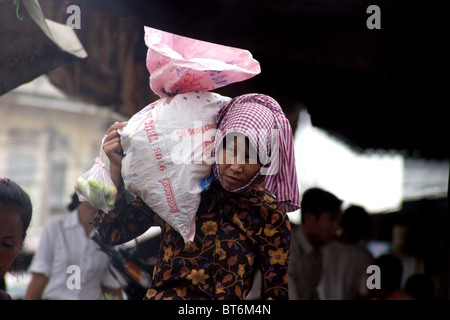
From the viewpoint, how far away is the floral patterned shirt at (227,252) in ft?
8.32

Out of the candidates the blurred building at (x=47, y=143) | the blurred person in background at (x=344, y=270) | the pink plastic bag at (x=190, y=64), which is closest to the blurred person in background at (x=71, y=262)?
the blurred person in background at (x=344, y=270)

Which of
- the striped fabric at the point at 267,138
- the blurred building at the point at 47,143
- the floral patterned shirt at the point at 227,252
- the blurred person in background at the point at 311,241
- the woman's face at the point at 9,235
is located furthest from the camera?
the blurred building at the point at 47,143

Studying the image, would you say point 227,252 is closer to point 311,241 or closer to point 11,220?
point 11,220

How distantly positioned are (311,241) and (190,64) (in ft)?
10.7

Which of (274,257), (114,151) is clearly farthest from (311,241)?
(114,151)

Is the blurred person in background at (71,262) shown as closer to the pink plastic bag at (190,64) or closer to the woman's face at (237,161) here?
the pink plastic bag at (190,64)

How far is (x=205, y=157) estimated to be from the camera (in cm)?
250

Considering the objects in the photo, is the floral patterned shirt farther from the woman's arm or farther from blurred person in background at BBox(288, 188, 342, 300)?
blurred person in background at BBox(288, 188, 342, 300)

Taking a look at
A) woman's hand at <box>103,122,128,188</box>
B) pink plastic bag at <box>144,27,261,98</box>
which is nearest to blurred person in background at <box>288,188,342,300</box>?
pink plastic bag at <box>144,27,261,98</box>

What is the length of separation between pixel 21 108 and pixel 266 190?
15.2 metres

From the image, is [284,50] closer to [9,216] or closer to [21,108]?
[9,216]

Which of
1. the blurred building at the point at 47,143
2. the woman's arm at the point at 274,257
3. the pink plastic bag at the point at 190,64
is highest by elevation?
the blurred building at the point at 47,143
